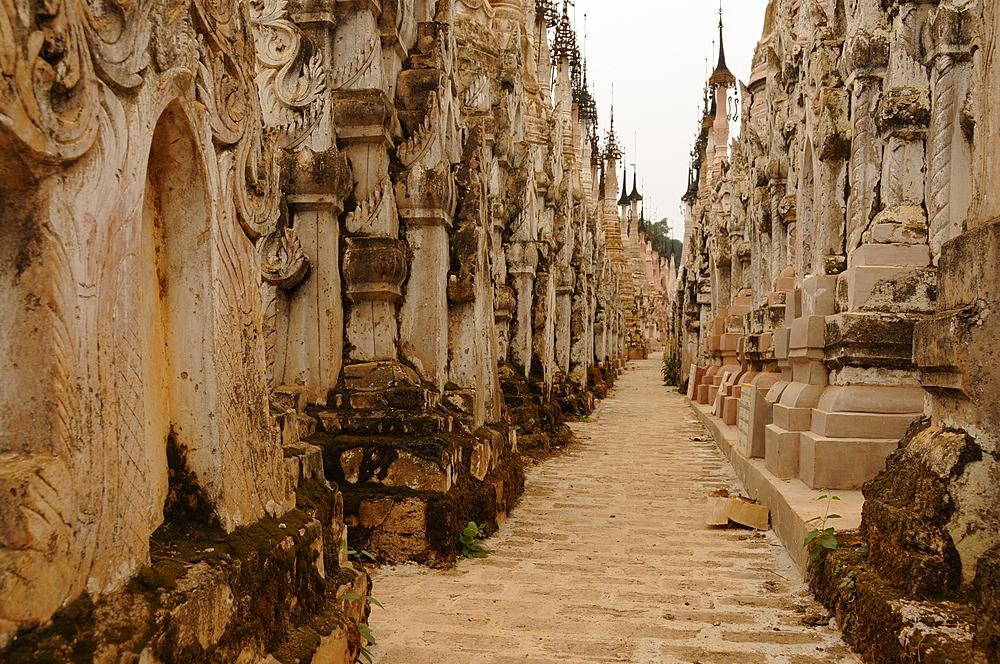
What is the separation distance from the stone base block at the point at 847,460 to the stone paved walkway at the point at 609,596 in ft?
2.08

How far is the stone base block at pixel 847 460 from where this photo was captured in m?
6.04

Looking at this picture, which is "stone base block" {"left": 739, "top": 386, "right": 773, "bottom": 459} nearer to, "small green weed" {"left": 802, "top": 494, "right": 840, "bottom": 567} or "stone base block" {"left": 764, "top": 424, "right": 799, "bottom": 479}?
"stone base block" {"left": 764, "top": 424, "right": 799, "bottom": 479}

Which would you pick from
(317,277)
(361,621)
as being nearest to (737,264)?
(317,277)

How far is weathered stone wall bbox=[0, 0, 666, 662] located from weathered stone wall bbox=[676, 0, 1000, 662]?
238 centimetres

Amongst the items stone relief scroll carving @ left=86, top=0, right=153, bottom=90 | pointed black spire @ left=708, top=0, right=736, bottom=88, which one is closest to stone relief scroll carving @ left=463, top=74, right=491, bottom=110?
stone relief scroll carving @ left=86, top=0, right=153, bottom=90

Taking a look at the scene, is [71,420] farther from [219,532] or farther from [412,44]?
[412,44]

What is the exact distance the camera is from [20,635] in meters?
1.77

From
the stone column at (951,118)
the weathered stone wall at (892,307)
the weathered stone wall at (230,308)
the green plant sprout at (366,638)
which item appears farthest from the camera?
the stone column at (951,118)

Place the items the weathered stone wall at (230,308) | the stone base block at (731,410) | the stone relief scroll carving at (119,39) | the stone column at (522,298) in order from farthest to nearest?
the stone base block at (731,410)
the stone column at (522,298)
the stone relief scroll carving at (119,39)
the weathered stone wall at (230,308)

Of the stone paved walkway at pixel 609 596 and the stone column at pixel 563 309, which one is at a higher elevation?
the stone column at pixel 563 309

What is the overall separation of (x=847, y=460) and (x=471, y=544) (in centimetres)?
285

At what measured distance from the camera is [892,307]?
6.18 metres

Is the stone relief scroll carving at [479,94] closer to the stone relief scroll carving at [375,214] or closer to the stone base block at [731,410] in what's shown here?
the stone relief scroll carving at [375,214]

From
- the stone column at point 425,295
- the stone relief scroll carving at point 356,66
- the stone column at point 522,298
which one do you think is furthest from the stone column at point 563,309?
the stone relief scroll carving at point 356,66
